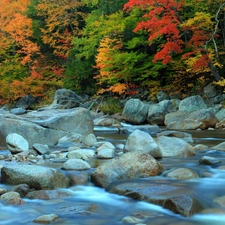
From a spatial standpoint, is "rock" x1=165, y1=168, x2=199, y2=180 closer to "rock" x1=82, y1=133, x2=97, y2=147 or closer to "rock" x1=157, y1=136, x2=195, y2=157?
"rock" x1=157, y1=136, x2=195, y2=157

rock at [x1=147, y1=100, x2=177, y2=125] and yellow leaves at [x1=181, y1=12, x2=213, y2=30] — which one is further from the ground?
yellow leaves at [x1=181, y1=12, x2=213, y2=30]

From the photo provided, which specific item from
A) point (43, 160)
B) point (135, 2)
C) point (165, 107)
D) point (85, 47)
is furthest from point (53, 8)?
point (43, 160)

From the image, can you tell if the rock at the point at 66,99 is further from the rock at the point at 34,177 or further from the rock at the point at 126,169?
the rock at the point at 34,177

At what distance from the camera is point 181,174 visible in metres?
5.03

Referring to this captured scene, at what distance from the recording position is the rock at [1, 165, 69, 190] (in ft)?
14.8

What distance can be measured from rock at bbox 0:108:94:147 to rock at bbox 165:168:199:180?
13.2 feet

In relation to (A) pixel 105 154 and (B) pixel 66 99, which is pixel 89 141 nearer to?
(A) pixel 105 154

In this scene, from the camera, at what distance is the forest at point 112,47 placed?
14867mm

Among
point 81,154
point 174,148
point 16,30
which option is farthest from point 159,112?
point 16,30

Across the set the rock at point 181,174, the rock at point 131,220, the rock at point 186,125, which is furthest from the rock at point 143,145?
the rock at point 186,125

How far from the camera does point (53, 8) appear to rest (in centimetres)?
2319

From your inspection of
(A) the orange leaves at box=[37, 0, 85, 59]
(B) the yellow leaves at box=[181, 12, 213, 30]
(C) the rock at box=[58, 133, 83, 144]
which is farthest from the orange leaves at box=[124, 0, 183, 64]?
(A) the orange leaves at box=[37, 0, 85, 59]

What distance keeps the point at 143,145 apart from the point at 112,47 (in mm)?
12549

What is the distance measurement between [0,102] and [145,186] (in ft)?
69.4
